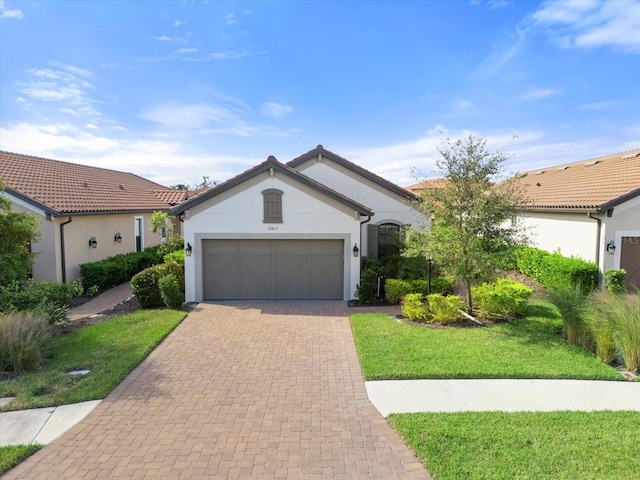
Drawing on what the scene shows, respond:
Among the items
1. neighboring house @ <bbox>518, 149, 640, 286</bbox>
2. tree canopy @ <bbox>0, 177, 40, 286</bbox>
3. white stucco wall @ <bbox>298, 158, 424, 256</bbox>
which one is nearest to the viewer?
tree canopy @ <bbox>0, 177, 40, 286</bbox>

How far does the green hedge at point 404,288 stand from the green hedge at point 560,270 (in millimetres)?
2987

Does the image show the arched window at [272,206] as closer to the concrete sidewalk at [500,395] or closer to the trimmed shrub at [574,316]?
the concrete sidewalk at [500,395]

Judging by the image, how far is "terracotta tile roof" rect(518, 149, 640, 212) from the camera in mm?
14352

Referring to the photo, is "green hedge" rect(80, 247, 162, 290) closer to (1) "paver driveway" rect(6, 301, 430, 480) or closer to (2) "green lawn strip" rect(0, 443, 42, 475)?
(1) "paver driveway" rect(6, 301, 430, 480)

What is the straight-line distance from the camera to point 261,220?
13.9 metres

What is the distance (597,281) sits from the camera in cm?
1441

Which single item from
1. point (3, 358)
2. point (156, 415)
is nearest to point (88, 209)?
point (3, 358)

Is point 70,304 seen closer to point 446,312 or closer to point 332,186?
point 332,186

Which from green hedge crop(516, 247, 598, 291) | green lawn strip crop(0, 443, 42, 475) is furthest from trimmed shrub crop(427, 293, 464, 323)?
green lawn strip crop(0, 443, 42, 475)

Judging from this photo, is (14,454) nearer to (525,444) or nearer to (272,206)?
(525,444)

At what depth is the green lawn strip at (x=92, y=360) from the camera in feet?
22.1

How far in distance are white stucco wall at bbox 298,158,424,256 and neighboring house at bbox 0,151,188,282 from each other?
9.70 m

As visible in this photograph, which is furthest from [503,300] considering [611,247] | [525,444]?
[525,444]

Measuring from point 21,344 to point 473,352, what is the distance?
388 inches
